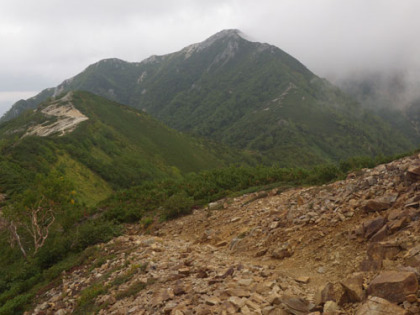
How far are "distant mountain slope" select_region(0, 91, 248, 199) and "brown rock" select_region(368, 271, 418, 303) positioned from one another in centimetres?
4107

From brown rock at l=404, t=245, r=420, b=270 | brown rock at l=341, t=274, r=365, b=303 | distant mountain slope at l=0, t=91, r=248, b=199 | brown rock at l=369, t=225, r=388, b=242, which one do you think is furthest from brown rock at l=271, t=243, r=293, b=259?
distant mountain slope at l=0, t=91, r=248, b=199

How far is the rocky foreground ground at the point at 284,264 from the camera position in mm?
5582

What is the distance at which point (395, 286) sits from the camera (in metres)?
4.85

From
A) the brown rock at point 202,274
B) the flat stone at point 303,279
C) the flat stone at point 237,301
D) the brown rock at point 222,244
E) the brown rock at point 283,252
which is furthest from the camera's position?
the brown rock at point 222,244

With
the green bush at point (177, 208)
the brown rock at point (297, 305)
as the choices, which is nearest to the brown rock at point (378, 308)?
the brown rock at point (297, 305)

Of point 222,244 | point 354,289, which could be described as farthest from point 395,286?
point 222,244

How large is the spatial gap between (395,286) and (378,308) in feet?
1.65

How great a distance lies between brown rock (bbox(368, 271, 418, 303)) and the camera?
15.6ft

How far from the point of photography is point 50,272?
1361 centimetres

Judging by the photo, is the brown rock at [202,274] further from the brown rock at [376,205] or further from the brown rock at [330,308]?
the brown rock at [376,205]

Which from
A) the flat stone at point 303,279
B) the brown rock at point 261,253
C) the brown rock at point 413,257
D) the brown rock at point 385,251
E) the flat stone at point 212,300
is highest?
the brown rock at point 413,257

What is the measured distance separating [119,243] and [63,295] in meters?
3.65

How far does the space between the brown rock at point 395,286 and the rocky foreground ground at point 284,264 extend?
0.05ft

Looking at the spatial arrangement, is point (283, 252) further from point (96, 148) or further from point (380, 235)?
point (96, 148)
